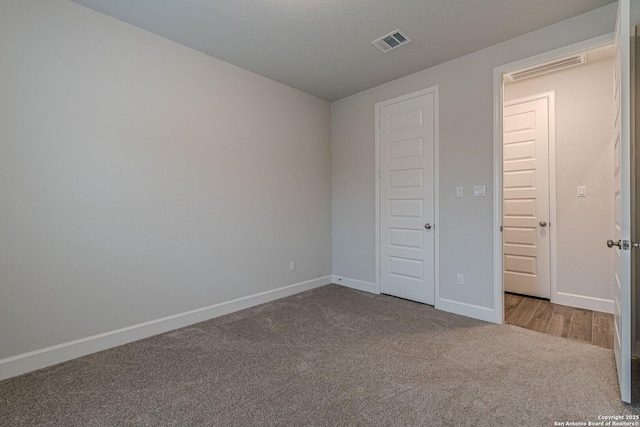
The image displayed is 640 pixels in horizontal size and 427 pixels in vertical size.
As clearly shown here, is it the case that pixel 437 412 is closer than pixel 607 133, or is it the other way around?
pixel 437 412

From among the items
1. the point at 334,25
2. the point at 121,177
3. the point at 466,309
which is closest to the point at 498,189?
the point at 466,309

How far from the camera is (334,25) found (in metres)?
2.58

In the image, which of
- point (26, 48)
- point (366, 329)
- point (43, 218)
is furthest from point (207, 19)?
point (366, 329)

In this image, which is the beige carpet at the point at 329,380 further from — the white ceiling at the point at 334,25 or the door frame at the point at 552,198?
the white ceiling at the point at 334,25

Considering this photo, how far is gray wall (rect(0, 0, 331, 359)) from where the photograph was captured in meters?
2.11

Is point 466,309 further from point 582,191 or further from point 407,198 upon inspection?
point 582,191

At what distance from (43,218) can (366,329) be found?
8.96 ft

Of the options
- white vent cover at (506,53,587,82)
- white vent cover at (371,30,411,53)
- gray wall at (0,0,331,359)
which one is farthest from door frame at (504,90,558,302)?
gray wall at (0,0,331,359)

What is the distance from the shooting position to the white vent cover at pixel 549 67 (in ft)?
9.54

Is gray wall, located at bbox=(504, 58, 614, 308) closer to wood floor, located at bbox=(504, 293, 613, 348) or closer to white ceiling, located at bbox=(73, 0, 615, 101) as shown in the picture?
wood floor, located at bbox=(504, 293, 613, 348)

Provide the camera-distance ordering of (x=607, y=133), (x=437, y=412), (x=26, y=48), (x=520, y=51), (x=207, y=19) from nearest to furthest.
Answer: (x=437, y=412), (x=26, y=48), (x=207, y=19), (x=520, y=51), (x=607, y=133)

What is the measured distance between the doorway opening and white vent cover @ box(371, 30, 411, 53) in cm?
106

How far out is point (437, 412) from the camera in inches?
65.6

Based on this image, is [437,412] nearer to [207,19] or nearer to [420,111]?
[420,111]
